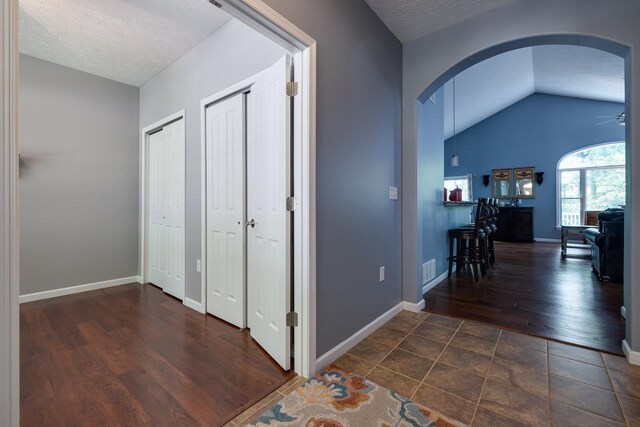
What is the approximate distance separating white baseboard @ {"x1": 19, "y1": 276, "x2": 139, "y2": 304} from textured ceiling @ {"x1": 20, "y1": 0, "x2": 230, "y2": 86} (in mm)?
2676

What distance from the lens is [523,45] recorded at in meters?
2.29

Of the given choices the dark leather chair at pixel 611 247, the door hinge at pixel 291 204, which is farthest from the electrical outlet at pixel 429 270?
the dark leather chair at pixel 611 247

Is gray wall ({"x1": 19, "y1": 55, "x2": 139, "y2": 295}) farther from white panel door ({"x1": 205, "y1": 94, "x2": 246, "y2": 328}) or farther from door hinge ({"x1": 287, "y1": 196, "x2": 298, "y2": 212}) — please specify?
door hinge ({"x1": 287, "y1": 196, "x2": 298, "y2": 212})

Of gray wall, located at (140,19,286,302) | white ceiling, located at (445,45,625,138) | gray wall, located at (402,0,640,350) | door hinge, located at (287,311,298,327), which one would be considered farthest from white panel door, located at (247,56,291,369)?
white ceiling, located at (445,45,625,138)

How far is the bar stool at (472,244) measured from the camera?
3.74m

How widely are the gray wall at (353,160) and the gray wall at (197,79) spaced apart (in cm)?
55

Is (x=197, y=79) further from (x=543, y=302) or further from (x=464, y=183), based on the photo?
(x=464, y=183)

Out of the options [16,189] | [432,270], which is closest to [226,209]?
[16,189]

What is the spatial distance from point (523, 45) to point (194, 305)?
150 inches

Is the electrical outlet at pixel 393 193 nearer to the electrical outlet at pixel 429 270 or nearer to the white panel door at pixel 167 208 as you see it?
the electrical outlet at pixel 429 270

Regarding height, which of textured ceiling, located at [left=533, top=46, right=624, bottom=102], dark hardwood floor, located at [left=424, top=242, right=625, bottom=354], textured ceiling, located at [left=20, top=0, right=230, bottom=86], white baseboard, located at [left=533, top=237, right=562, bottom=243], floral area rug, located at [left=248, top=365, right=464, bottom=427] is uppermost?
textured ceiling, located at [left=533, top=46, right=624, bottom=102]

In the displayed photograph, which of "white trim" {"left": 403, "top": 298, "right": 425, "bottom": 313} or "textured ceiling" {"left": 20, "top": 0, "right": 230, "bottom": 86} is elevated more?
"textured ceiling" {"left": 20, "top": 0, "right": 230, "bottom": 86}

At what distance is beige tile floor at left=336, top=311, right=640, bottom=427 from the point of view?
54.6 inches

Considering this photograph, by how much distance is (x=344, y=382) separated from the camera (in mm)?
1637
